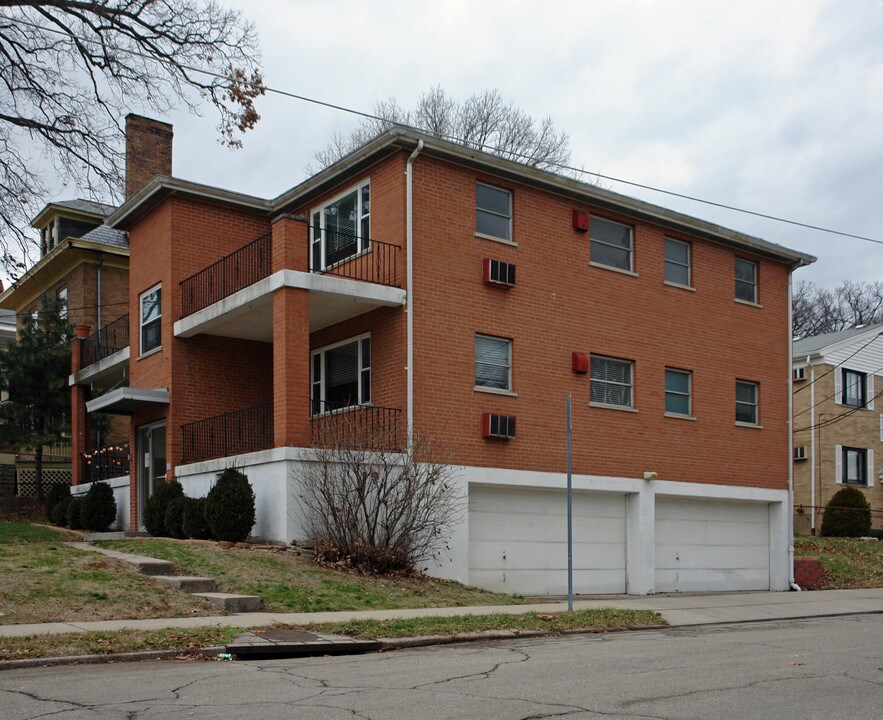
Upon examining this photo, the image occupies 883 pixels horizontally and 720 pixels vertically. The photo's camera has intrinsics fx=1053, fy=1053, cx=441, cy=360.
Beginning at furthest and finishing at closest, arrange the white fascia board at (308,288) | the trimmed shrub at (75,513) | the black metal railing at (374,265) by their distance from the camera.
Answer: the trimmed shrub at (75,513) → the black metal railing at (374,265) → the white fascia board at (308,288)

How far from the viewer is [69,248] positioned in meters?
32.4

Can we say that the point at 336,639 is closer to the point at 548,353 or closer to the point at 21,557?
the point at 21,557

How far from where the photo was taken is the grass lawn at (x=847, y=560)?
2453 centimetres

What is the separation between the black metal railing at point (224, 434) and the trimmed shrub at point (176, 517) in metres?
1.53

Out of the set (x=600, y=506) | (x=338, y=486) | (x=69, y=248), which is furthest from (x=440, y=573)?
(x=69, y=248)

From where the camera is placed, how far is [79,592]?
13070 millimetres

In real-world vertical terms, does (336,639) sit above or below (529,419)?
below

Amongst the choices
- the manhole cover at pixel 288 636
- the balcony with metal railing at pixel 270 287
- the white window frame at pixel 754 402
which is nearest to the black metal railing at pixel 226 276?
the balcony with metal railing at pixel 270 287

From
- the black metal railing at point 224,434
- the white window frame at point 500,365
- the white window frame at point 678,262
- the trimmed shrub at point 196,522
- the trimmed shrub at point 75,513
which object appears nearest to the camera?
the trimmed shrub at point 196,522

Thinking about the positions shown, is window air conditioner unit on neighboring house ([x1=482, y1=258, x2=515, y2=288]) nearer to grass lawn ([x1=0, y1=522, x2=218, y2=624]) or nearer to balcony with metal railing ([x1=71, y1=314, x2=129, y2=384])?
grass lawn ([x1=0, y1=522, x2=218, y2=624])

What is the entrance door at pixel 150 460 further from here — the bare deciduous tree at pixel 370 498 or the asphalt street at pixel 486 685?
the asphalt street at pixel 486 685

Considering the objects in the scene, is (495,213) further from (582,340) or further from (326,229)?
(326,229)

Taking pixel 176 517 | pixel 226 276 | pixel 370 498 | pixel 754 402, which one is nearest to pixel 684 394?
pixel 754 402

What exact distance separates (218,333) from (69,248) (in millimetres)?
12714
